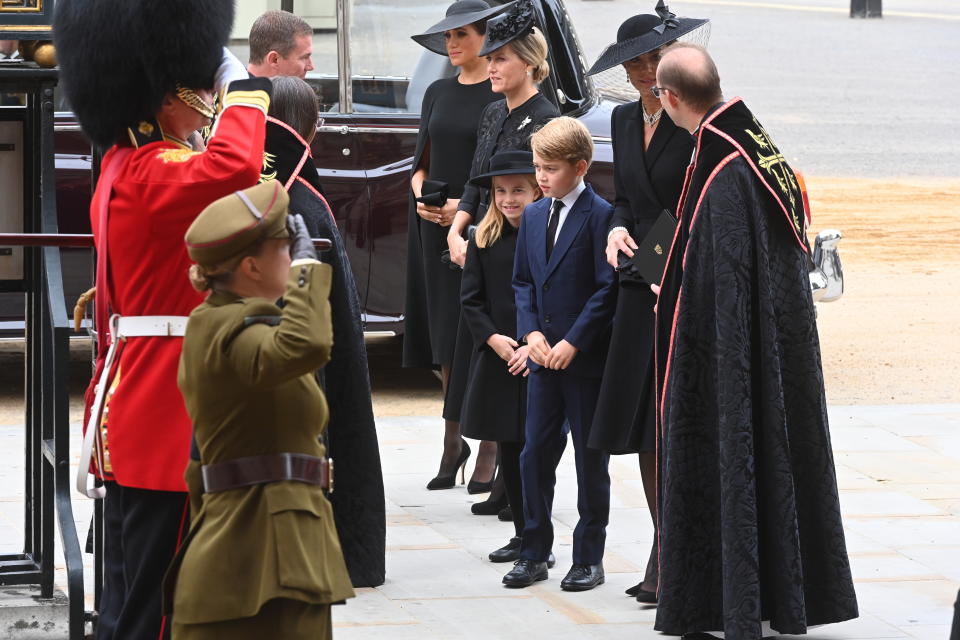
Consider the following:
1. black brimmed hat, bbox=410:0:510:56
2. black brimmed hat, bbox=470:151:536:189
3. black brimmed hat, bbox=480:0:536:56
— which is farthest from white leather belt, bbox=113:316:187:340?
black brimmed hat, bbox=410:0:510:56

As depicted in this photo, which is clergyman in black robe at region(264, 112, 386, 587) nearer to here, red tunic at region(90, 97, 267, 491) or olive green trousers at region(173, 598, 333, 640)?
red tunic at region(90, 97, 267, 491)

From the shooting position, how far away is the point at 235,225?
3318mm

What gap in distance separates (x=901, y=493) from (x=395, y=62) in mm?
3757

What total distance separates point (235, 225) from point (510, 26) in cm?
320

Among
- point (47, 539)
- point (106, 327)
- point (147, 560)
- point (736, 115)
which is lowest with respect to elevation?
point (47, 539)

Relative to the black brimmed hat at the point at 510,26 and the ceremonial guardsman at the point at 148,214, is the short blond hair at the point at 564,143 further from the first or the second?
the ceremonial guardsman at the point at 148,214

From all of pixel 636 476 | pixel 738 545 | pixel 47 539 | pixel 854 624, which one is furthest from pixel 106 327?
pixel 636 476

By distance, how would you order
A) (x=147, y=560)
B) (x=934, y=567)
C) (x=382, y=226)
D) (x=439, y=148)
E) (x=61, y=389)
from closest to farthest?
(x=147, y=560)
(x=61, y=389)
(x=934, y=567)
(x=439, y=148)
(x=382, y=226)

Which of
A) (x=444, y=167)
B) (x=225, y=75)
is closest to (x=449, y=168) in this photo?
(x=444, y=167)

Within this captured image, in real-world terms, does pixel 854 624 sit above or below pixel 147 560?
below

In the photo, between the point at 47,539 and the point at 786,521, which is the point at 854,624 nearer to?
the point at 786,521

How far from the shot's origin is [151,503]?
12.4 ft

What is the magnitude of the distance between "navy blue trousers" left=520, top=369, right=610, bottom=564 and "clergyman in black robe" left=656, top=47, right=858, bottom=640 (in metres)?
0.58

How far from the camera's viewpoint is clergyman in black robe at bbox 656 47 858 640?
478cm
